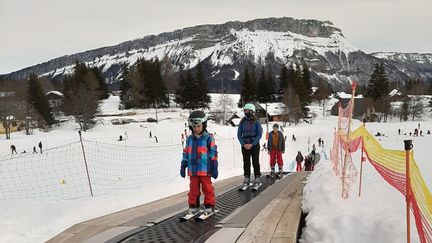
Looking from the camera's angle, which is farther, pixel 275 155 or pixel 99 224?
pixel 275 155

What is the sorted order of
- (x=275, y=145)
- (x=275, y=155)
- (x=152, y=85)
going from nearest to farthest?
(x=275, y=145), (x=275, y=155), (x=152, y=85)

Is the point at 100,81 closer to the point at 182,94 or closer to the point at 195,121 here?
the point at 182,94

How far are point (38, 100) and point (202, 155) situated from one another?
63972 mm

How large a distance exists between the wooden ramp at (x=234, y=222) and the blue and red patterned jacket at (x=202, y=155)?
72 cm

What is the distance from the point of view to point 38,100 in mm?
61875

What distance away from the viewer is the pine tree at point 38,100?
61.2 m

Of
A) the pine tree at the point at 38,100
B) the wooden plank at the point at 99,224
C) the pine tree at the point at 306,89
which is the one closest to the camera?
A: the wooden plank at the point at 99,224

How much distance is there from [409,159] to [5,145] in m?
40.6

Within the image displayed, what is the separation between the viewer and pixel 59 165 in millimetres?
25625

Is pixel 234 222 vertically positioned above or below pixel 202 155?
below

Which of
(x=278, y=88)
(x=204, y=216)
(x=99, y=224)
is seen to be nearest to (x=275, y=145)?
(x=204, y=216)

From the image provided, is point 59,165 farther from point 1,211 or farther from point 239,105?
point 239,105

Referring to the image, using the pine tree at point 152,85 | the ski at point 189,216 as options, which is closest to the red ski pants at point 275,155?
the ski at point 189,216

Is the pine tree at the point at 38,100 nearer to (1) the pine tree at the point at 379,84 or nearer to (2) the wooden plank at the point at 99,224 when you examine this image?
(2) the wooden plank at the point at 99,224
